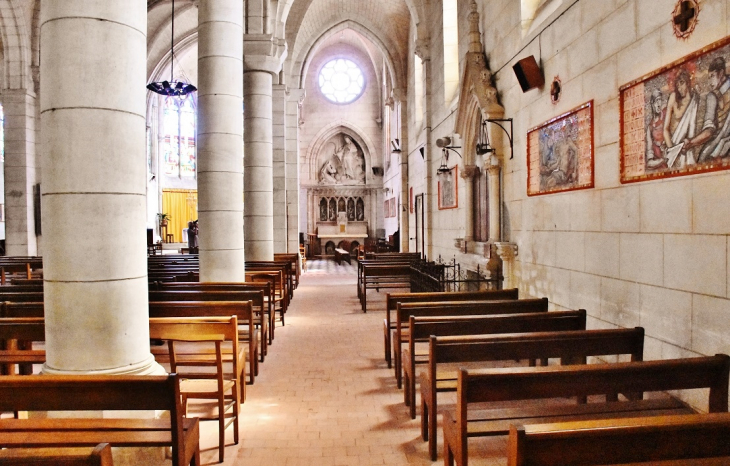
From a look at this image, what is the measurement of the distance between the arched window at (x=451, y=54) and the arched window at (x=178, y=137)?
59.6ft

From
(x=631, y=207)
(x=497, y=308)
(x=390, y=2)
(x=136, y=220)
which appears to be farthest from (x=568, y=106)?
(x=390, y=2)

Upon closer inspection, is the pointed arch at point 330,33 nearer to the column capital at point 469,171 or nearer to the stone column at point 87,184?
the column capital at point 469,171

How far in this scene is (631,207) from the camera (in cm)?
443

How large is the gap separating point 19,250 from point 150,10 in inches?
381

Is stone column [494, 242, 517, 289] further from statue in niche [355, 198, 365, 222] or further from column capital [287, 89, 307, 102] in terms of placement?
statue in niche [355, 198, 365, 222]

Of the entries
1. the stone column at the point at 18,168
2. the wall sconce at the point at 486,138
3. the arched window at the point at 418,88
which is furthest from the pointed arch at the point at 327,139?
the wall sconce at the point at 486,138

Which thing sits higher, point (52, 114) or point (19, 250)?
point (52, 114)

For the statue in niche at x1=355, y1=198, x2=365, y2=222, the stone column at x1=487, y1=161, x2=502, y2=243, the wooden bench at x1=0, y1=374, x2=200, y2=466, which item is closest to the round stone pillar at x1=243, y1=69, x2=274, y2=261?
the stone column at x1=487, y1=161, x2=502, y2=243

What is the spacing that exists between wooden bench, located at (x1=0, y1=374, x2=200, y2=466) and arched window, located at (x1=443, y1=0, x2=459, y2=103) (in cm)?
1088

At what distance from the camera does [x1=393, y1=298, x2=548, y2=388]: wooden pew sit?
4930mm

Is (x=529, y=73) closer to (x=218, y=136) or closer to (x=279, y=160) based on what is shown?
(x=218, y=136)

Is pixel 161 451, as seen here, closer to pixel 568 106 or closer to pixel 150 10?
pixel 568 106

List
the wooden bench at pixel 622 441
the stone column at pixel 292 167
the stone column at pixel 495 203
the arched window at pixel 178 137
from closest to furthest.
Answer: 1. the wooden bench at pixel 622 441
2. the stone column at pixel 495 203
3. the stone column at pixel 292 167
4. the arched window at pixel 178 137

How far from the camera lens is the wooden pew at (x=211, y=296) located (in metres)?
5.82
